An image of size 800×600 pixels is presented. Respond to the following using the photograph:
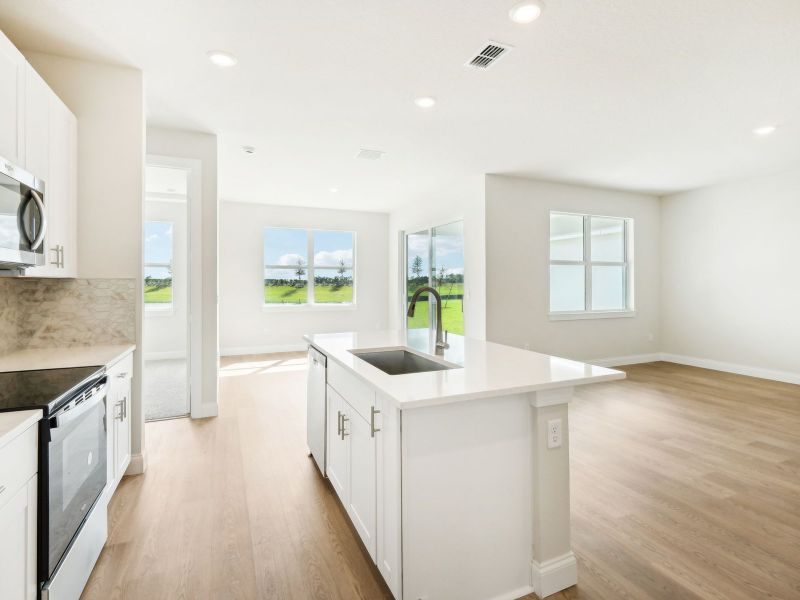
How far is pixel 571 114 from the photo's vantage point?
3.44m

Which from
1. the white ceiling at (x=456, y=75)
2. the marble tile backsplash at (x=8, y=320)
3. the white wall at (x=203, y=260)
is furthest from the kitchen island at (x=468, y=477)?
the white wall at (x=203, y=260)

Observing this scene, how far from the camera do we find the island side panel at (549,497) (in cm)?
159

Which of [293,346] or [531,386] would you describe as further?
[293,346]

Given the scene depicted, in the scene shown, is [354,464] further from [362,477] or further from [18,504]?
[18,504]

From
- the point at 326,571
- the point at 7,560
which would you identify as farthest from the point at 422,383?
the point at 7,560

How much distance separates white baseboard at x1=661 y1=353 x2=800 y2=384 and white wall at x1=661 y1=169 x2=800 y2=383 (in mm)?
13

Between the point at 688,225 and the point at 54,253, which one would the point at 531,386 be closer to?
the point at 54,253

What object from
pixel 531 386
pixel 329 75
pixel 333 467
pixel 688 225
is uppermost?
pixel 329 75

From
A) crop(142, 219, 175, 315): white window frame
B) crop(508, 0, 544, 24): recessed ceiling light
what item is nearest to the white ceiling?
crop(508, 0, 544, 24): recessed ceiling light

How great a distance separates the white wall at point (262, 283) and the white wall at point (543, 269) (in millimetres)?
3176

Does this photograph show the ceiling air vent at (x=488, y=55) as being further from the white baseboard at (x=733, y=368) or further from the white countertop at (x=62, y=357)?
the white baseboard at (x=733, y=368)

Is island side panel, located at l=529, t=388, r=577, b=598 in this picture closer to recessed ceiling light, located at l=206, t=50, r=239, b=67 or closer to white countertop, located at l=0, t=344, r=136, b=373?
white countertop, located at l=0, t=344, r=136, b=373

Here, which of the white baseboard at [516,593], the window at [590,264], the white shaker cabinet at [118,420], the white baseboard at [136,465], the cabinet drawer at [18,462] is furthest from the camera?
the window at [590,264]

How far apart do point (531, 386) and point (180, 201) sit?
7164 mm
